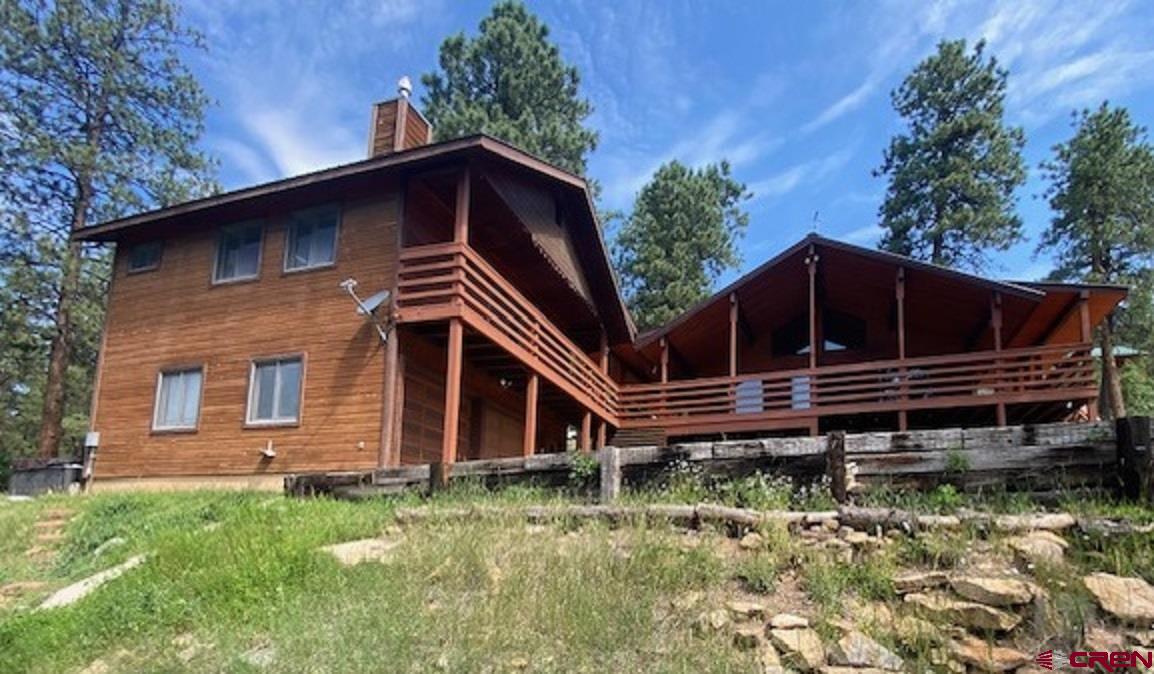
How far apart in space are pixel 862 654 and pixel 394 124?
1468 centimetres

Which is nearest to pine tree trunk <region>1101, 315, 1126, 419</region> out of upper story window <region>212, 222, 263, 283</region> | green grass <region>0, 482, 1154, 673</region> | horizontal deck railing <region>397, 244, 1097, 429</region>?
horizontal deck railing <region>397, 244, 1097, 429</region>

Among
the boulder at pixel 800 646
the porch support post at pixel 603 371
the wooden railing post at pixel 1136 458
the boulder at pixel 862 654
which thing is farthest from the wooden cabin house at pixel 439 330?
the wooden railing post at pixel 1136 458

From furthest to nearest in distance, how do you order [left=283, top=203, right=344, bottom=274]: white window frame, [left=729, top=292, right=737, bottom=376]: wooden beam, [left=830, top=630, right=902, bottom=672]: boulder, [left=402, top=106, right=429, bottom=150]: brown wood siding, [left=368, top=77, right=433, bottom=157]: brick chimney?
[left=729, top=292, right=737, bottom=376]: wooden beam, [left=402, top=106, right=429, bottom=150]: brown wood siding, [left=368, top=77, right=433, bottom=157]: brick chimney, [left=283, top=203, right=344, bottom=274]: white window frame, [left=830, top=630, right=902, bottom=672]: boulder

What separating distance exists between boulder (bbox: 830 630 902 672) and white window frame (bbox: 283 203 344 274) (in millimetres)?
11393

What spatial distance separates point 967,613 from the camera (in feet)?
17.7

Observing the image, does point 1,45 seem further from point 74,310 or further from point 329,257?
point 329,257

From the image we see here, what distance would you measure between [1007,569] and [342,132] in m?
22.1

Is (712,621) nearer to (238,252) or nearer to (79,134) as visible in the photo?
(238,252)

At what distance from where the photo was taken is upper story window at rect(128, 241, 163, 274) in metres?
16.4

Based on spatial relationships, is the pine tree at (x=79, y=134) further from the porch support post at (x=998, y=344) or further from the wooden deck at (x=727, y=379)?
the porch support post at (x=998, y=344)

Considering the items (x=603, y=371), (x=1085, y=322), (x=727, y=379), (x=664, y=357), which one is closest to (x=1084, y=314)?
(x=1085, y=322)

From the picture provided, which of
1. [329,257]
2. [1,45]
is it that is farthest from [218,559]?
[1,45]

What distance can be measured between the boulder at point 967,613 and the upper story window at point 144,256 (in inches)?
600

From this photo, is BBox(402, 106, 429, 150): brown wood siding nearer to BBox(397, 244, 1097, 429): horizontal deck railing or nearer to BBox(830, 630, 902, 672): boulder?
BBox(397, 244, 1097, 429): horizontal deck railing
